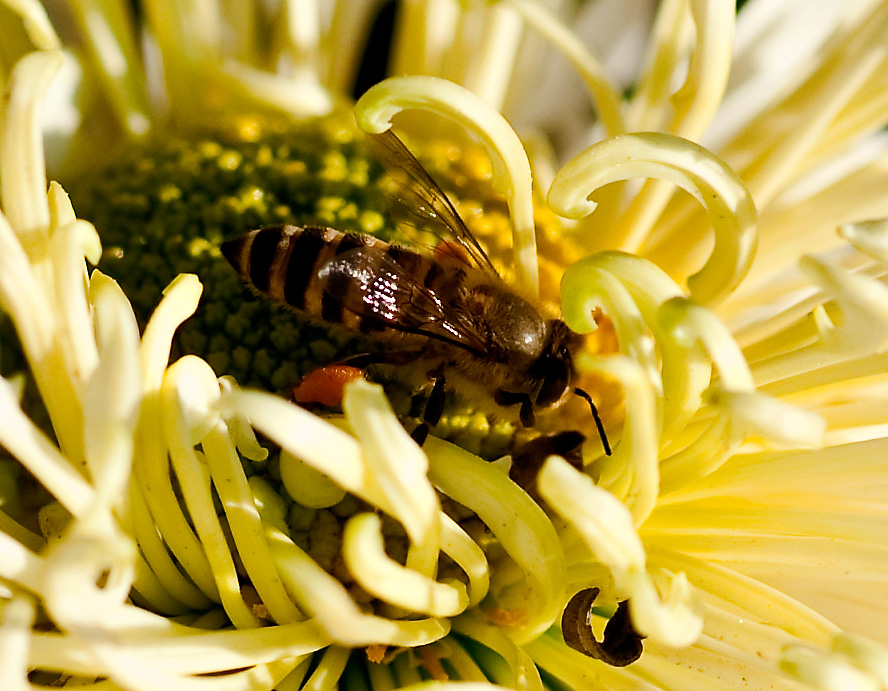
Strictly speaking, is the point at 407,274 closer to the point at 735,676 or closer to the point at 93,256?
the point at 93,256

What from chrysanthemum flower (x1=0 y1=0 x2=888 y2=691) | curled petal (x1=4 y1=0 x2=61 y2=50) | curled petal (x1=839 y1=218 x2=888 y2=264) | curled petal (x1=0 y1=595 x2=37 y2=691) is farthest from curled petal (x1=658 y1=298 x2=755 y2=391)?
Result: curled petal (x1=4 y1=0 x2=61 y2=50)

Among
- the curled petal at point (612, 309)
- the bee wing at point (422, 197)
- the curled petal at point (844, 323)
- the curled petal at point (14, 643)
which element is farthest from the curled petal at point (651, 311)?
the curled petal at point (14, 643)

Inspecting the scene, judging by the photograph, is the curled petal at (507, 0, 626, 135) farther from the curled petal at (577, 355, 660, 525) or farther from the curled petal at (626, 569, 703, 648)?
the curled petal at (626, 569, 703, 648)

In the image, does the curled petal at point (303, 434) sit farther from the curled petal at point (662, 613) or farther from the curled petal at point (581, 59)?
the curled petal at point (581, 59)

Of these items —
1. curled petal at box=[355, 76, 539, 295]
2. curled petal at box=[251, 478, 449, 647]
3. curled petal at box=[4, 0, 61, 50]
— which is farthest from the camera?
curled petal at box=[4, 0, 61, 50]

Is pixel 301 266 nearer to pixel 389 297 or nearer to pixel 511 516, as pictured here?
pixel 389 297

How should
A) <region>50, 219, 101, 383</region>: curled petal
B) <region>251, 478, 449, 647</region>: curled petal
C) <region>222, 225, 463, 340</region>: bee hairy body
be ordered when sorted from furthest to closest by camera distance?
<region>222, 225, 463, 340</region>: bee hairy body < <region>50, 219, 101, 383</region>: curled petal < <region>251, 478, 449, 647</region>: curled petal
